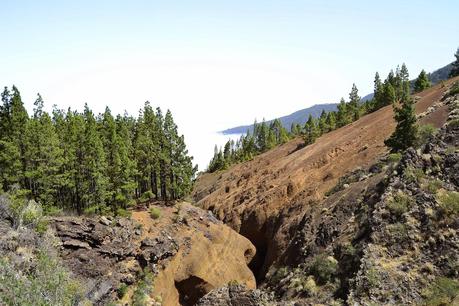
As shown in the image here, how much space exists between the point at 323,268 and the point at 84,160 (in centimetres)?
3157

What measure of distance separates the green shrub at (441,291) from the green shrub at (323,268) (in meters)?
8.76

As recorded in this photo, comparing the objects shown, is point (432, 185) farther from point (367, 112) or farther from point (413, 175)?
point (367, 112)

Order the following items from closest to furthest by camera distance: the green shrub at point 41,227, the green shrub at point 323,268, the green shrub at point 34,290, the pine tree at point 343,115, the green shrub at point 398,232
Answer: the green shrub at point 34,290 → the green shrub at point 398,232 → the green shrub at point 323,268 → the green shrub at point 41,227 → the pine tree at point 343,115

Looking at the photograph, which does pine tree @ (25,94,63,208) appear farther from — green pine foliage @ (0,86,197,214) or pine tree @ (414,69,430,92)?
pine tree @ (414,69,430,92)

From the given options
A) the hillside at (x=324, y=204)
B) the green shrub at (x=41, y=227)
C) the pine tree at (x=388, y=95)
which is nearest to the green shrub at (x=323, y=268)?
the hillside at (x=324, y=204)

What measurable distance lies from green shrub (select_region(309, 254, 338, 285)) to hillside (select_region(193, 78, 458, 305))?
16 centimetres

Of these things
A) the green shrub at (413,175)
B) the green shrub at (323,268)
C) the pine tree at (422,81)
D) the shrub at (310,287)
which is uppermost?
the pine tree at (422,81)

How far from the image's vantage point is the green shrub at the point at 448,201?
3188 cm

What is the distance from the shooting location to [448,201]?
32500mm

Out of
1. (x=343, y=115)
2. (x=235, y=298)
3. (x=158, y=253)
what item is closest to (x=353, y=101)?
(x=343, y=115)

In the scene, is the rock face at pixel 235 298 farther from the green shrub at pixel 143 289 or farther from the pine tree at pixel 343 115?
the pine tree at pixel 343 115

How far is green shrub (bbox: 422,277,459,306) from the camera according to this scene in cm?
2562

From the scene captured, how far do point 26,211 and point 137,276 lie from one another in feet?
39.6

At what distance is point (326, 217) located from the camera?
→ 153 ft
